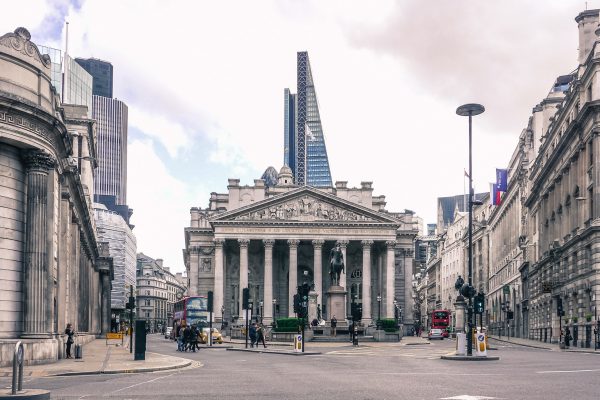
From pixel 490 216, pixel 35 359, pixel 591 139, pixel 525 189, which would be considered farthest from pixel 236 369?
pixel 490 216

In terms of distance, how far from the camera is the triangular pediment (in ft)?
389

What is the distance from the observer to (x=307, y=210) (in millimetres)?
119312

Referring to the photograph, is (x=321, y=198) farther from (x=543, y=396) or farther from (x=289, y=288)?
(x=543, y=396)

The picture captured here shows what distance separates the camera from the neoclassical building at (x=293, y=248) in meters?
118

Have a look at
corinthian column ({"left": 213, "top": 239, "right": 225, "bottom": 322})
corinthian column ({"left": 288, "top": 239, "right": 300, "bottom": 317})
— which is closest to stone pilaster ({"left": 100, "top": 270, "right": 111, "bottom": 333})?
corinthian column ({"left": 213, "top": 239, "right": 225, "bottom": 322})

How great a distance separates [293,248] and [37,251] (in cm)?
8085

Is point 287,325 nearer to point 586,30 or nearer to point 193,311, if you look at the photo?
point 193,311

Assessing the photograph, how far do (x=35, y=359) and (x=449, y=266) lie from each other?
146 m

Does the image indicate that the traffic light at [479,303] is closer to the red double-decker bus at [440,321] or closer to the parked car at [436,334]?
the parked car at [436,334]

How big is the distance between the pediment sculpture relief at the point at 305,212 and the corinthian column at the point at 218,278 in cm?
478

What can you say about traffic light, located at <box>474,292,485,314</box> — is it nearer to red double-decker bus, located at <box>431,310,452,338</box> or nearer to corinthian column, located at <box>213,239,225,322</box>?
red double-decker bus, located at <box>431,310,452,338</box>

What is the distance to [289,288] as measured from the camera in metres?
119

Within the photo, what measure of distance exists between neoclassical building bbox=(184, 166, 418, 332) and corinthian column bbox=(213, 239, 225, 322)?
14 cm

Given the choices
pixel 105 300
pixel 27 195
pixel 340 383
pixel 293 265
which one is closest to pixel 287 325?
pixel 293 265
